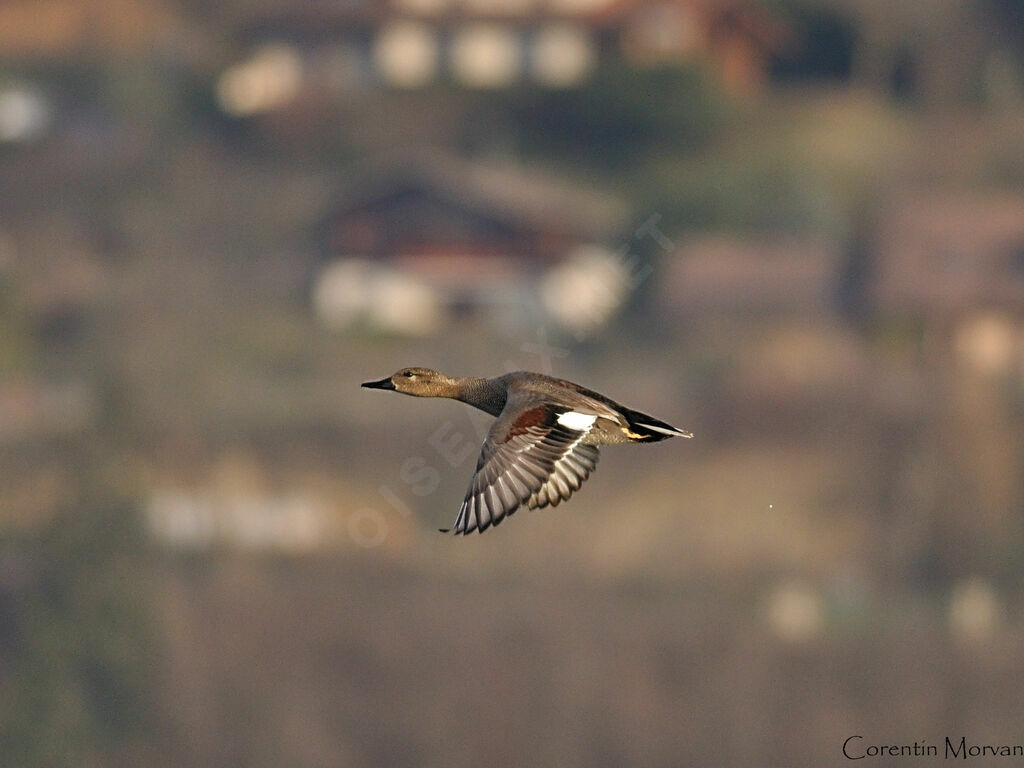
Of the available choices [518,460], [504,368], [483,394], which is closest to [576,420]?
[518,460]

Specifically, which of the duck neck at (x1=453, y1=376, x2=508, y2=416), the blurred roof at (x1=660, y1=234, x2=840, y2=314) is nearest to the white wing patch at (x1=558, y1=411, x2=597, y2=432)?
the duck neck at (x1=453, y1=376, x2=508, y2=416)

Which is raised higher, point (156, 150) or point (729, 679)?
point (156, 150)

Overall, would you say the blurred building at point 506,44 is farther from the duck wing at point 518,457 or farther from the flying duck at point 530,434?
the duck wing at point 518,457

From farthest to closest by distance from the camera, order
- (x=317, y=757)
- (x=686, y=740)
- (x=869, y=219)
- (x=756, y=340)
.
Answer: (x=869, y=219)
(x=756, y=340)
(x=317, y=757)
(x=686, y=740)

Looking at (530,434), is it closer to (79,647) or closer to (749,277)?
(79,647)

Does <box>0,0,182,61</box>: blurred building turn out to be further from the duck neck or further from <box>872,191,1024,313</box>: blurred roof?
the duck neck

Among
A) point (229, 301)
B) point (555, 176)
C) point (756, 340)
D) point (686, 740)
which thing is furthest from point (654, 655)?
point (555, 176)

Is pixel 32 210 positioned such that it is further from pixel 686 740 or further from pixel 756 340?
pixel 686 740
